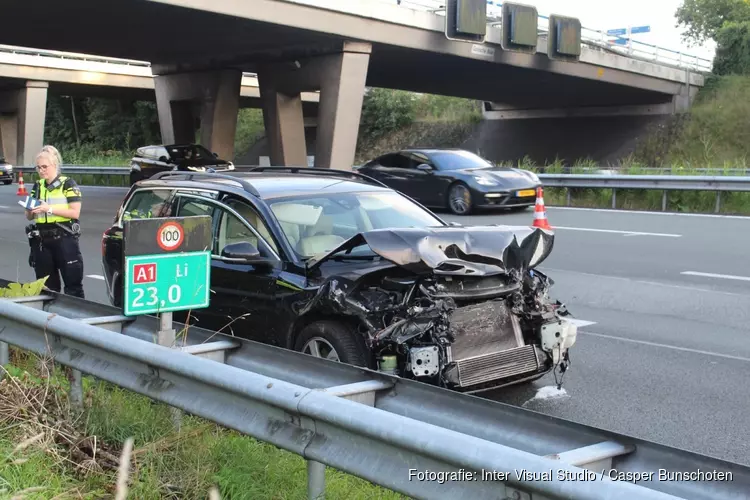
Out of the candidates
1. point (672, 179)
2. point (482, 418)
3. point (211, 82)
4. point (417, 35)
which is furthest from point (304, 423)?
point (211, 82)

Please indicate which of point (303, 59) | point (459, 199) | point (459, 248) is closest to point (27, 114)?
point (303, 59)

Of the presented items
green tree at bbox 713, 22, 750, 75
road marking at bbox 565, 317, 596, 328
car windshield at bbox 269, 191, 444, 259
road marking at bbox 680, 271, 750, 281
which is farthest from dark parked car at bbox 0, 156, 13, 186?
car windshield at bbox 269, 191, 444, 259

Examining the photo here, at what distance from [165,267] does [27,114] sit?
46029mm

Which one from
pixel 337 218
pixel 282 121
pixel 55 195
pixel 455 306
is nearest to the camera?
pixel 455 306

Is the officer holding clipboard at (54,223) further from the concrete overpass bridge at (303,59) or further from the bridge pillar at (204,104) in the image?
the bridge pillar at (204,104)

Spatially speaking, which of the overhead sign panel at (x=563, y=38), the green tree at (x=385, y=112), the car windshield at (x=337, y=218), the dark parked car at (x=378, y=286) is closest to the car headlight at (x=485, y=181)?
the overhead sign panel at (x=563, y=38)

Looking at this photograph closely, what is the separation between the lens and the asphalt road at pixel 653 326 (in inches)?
223

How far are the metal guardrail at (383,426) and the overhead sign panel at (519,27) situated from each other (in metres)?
23.8

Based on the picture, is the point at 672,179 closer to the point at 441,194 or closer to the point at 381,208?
the point at 441,194

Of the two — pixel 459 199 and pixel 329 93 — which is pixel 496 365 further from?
pixel 329 93

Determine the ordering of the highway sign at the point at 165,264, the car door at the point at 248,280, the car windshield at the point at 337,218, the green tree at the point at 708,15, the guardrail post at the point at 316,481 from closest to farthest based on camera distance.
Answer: the guardrail post at the point at 316,481 → the highway sign at the point at 165,264 → the car door at the point at 248,280 → the car windshield at the point at 337,218 → the green tree at the point at 708,15

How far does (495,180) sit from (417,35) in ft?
26.7

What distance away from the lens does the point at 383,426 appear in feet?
9.66

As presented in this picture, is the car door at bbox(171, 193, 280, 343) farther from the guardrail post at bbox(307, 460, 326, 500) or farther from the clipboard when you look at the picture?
the guardrail post at bbox(307, 460, 326, 500)
